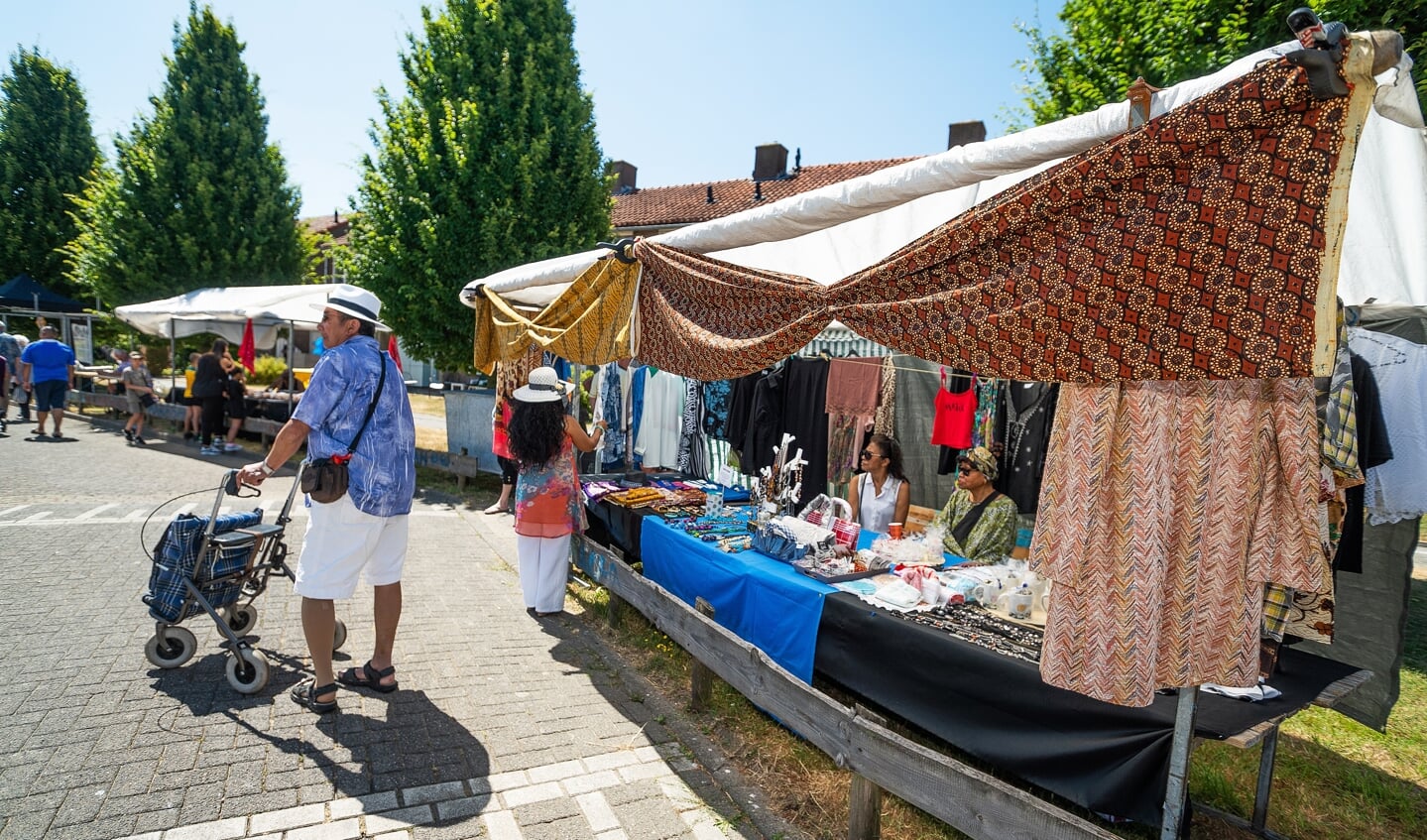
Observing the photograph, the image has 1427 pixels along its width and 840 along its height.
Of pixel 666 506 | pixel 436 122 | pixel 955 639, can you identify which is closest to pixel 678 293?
pixel 666 506

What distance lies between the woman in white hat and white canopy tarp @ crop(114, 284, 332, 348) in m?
8.17

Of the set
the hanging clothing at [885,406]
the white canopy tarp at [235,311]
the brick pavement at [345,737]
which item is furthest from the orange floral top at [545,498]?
the white canopy tarp at [235,311]

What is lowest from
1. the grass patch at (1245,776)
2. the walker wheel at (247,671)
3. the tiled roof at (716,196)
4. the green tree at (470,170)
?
the grass patch at (1245,776)

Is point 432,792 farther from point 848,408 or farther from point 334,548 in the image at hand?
point 848,408

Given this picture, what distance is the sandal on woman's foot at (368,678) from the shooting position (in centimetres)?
408

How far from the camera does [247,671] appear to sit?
3.88 meters

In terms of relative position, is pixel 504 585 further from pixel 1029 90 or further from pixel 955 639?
pixel 1029 90

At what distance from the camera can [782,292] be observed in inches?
144

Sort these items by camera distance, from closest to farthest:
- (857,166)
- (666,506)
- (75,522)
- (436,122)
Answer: (666,506) < (75,522) < (436,122) < (857,166)

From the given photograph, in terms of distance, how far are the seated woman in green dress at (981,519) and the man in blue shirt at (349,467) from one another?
3480 millimetres

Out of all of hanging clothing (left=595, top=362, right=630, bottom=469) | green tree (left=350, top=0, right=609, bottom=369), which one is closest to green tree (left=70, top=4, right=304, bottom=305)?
green tree (left=350, top=0, right=609, bottom=369)

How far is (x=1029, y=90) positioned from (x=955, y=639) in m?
8.02

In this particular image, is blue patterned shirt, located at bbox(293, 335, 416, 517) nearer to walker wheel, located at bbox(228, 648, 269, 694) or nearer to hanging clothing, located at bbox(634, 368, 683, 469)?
walker wheel, located at bbox(228, 648, 269, 694)

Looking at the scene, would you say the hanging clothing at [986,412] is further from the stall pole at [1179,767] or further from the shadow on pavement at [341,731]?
the shadow on pavement at [341,731]
